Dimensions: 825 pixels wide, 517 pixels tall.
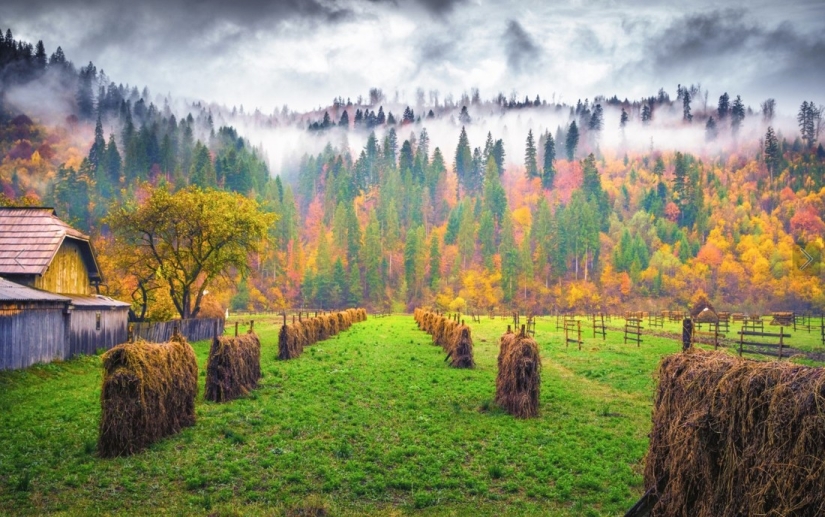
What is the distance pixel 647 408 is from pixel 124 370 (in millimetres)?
15037

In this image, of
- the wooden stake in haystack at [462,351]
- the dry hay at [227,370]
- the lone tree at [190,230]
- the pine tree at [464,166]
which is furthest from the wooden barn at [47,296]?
the pine tree at [464,166]

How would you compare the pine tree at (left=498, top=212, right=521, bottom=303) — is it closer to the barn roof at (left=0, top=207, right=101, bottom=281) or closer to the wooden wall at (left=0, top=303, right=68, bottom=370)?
the barn roof at (left=0, top=207, right=101, bottom=281)

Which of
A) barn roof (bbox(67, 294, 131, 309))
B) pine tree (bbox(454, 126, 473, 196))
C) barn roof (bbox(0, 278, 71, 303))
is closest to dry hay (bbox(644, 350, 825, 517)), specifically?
barn roof (bbox(0, 278, 71, 303))

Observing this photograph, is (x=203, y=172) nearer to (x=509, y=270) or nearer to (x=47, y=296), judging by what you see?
(x=509, y=270)

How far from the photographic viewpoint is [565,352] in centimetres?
3189

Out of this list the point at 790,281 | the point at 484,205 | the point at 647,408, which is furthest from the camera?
the point at 484,205

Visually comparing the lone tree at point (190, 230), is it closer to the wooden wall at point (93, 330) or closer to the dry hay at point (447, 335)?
the wooden wall at point (93, 330)

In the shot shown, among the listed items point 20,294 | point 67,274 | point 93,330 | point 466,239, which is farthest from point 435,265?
point 20,294

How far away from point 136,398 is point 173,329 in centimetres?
2501

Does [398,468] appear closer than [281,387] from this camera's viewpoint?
Yes

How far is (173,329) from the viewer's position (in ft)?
115

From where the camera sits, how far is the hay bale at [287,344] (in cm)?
2786


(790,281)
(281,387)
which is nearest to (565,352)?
(281,387)

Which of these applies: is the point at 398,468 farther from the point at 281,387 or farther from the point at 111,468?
the point at 281,387
